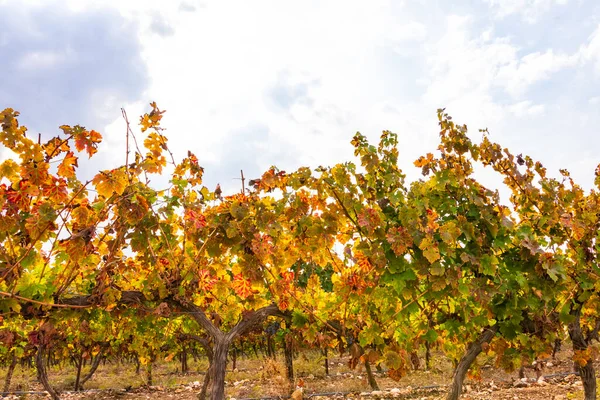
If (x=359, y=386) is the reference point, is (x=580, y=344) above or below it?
above

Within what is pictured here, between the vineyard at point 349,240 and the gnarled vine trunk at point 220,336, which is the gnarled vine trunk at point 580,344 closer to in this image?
the vineyard at point 349,240

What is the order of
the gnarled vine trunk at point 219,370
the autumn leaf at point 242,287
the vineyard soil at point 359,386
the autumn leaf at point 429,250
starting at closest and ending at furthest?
1. the autumn leaf at point 429,250
2. the autumn leaf at point 242,287
3. the gnarled vine trunk at point 219,370
4. the vineyard soil at point 359,386

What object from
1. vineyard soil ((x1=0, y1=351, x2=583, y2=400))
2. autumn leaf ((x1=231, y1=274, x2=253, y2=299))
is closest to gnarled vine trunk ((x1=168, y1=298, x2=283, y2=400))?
autumn leaf ((x1=231, y1=274, x2=253, y2=299))

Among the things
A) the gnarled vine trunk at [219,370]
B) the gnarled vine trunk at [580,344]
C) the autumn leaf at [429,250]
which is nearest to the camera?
the autumn leaf at [429,250]

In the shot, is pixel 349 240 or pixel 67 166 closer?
pixel 67 166

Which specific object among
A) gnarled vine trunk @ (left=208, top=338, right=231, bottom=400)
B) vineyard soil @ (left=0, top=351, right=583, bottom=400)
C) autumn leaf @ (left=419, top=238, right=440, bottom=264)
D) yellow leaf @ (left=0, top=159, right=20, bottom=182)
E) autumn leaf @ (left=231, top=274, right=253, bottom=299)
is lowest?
vineyard soil @ (left=0, top=351, right=583, bottom=400)

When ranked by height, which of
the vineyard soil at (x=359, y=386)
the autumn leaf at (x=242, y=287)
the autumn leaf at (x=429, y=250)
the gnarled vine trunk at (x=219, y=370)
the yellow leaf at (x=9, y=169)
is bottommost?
the vineyard soil at (x=359, y=386)

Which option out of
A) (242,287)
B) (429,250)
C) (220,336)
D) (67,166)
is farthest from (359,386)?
(67,166)

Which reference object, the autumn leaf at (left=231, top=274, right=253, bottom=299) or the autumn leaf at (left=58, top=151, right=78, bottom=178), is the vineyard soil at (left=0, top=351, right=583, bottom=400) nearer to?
the autumn leaf at (left=231, top=274, right=253, bottom=299)

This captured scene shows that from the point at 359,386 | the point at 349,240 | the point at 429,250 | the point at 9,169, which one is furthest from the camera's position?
the point at 359,386

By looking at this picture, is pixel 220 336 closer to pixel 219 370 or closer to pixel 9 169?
pixel 219 370

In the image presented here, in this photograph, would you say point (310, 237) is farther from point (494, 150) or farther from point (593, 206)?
point (593, 206)

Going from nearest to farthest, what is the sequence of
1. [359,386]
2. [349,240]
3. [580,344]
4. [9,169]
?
1. [9,169]
2. [349,240]
3. [580,344]
4. [359,386]

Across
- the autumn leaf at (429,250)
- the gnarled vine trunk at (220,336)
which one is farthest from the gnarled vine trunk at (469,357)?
the gnarled vine trunk at (220,336)
